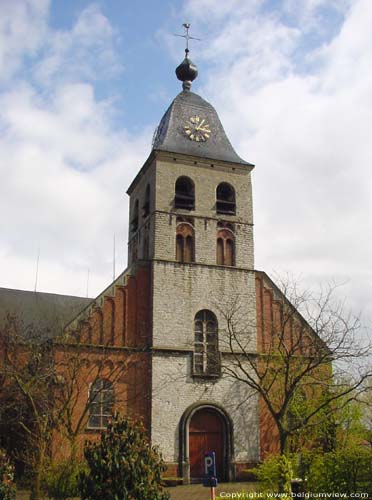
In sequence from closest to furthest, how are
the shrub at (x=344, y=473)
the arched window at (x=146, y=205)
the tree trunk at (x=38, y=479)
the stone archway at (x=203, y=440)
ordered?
the shrub at (x=344, y=473) < the tree trunk at (x=38, y=479) < the stone archway at (x=203, y=440) < the arched window at (x=146, y=205)

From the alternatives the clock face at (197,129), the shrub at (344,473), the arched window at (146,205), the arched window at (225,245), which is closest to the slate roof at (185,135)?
the clock face at (197,129)

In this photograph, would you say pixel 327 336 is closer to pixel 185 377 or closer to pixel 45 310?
pixel 185 377

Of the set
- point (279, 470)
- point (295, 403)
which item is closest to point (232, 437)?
point (295, 403)

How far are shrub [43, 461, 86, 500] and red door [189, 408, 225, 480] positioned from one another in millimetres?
8193

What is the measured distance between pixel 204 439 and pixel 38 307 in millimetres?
12013

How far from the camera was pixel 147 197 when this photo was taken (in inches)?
1202

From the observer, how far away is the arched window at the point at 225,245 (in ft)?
94.4

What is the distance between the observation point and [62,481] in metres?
17.7

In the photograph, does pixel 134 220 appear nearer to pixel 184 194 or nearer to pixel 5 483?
pixel 184 194

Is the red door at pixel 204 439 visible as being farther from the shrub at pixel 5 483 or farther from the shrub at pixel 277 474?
the shrub at pixel 5 483

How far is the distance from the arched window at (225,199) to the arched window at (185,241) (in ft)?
6.47

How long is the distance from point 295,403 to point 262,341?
148 inches

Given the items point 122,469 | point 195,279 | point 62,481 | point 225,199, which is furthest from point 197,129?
point 122,469

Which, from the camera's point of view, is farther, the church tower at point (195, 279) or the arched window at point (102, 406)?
the church tower at point (195, 279)
